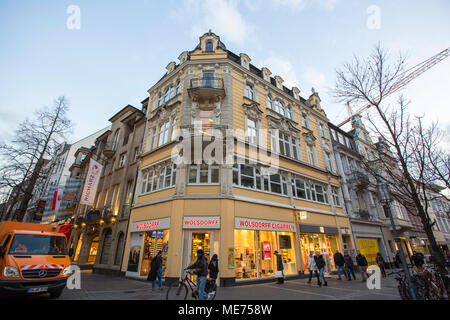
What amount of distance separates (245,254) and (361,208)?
1837 cm

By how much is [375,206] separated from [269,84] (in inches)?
785

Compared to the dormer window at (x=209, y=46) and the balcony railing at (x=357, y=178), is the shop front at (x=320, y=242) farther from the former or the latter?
the dormer window at (x=209, y=46)

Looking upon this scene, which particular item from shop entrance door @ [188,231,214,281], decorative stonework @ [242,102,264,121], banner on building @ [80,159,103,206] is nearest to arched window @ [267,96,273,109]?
decorative stonework @ [242,102,264,121]

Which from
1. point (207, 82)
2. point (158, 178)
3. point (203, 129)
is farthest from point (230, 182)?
point (207, 82)

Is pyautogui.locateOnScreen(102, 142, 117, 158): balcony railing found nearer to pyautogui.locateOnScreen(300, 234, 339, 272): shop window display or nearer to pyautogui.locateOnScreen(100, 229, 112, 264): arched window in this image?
pyautogui.locateOnScreen(100, 229, 112, 264): arched window

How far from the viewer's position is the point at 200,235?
492 inches

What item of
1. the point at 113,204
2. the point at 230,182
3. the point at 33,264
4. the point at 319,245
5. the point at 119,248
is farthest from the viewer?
the point at 113,204

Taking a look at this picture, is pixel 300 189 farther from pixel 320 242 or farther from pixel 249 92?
pixel 249 92

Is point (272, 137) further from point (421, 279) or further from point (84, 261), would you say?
point (84, 261)

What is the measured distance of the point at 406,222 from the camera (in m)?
27.5

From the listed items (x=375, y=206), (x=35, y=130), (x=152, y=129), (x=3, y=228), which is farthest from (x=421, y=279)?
(x=35, y=130)

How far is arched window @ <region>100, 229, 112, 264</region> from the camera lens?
18.1 metres

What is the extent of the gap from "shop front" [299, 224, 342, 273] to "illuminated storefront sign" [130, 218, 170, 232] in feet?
33.4

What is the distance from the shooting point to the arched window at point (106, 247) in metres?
18.1
